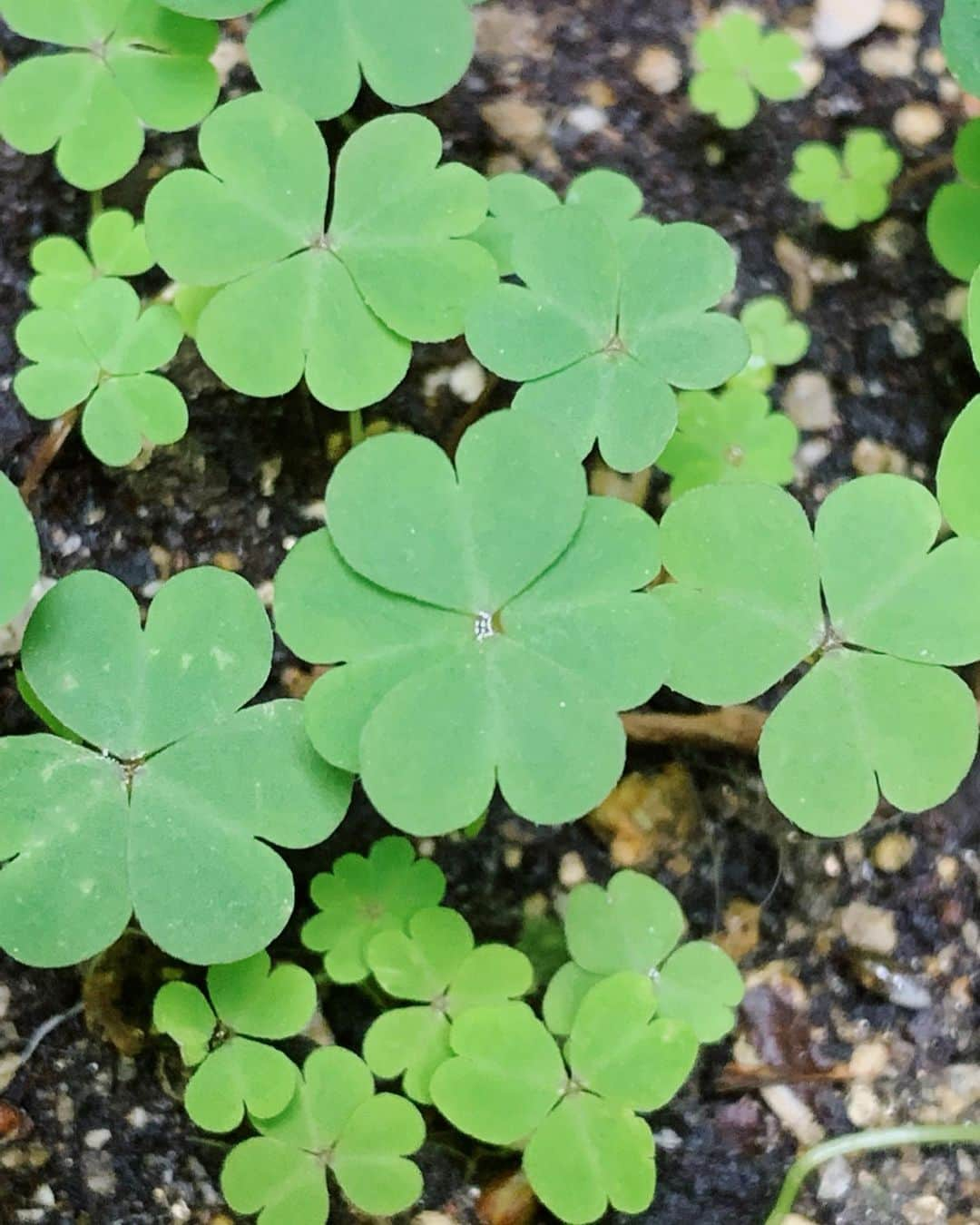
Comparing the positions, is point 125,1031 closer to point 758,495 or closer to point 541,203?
point 758,495

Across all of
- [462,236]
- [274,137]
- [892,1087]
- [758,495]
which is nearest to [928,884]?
[892,1087]

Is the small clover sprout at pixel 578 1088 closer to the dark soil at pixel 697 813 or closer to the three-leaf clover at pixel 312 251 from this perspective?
the dark soil at pixel 697 813

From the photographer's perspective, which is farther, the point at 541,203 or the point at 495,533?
the point at 541,203

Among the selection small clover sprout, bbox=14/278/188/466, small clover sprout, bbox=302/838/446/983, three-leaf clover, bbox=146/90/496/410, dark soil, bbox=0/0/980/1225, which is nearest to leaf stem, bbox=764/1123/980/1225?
dark soil, bbox=0/0/980/1225

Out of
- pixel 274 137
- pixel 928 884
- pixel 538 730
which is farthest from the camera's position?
pixel 928 884

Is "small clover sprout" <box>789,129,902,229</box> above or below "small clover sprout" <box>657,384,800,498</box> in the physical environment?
above

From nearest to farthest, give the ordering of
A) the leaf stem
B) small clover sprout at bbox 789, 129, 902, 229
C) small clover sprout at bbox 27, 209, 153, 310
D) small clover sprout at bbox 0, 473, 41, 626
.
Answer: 1. small clover sprout at bbox 0, 473, 41, 626
2. the leaf stem
3. small clover sprout at bbox 27, 209, 153, 310
4. small clover sprout at bbox 789, 129, 902, 229

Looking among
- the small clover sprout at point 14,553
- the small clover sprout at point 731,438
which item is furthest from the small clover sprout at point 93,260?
the small clover sprout at point 731,438

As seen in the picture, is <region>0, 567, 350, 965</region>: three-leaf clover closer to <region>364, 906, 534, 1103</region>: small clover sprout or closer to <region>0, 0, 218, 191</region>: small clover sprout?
<region>364, 906, 534, 1103</region>: small clover sprout
